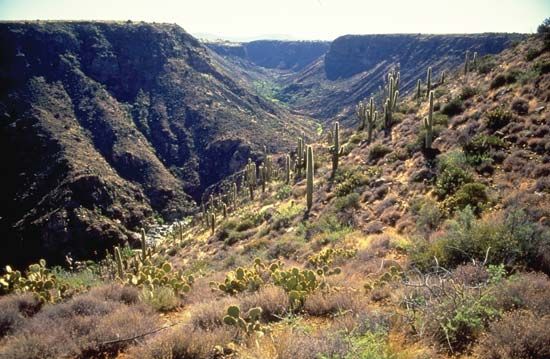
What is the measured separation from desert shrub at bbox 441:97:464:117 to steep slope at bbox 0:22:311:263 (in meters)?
34.9

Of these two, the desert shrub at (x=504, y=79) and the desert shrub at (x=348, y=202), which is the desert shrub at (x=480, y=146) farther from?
the desert shrub at (x=504, y=79)

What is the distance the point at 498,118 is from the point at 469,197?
622cm

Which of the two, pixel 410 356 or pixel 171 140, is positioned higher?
pixel 410 356

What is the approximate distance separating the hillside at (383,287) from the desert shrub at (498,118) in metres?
0.05

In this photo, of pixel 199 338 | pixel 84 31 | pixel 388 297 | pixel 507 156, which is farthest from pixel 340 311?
pixel 84 31

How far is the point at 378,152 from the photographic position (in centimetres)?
2231

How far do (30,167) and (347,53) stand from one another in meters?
99.5

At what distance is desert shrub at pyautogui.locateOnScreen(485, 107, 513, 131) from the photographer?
53.1 feet

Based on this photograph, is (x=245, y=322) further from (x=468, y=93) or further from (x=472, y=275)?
(x=468, y=93)

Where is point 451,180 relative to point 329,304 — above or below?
above

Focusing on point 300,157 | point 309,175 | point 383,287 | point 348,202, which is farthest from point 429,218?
point 300,157

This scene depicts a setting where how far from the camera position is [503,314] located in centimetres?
455

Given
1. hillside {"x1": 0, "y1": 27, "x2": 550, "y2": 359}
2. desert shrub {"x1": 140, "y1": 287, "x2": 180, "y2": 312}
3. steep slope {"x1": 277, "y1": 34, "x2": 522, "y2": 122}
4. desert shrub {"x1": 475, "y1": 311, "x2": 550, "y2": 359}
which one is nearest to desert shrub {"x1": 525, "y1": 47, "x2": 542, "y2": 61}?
hillside {"x1": 0, "y1": 27, "x2": 550, "y2": 359}

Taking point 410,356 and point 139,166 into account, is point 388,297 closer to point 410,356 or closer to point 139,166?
point 410,356
